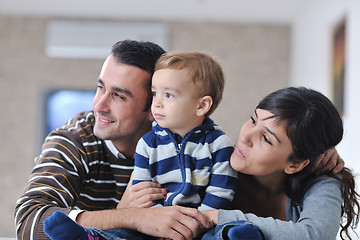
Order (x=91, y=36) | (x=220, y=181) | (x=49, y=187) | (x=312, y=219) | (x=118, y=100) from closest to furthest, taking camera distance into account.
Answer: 1. (x=312, y=219)
2. (x=220, y=181)
3. (x=49, y=187)
4. (x=118, y=100)
5. (x=91, y=36)

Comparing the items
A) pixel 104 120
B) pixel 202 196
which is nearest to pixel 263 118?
pixel 202 196

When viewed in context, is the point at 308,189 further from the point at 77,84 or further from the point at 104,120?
the point at 77,84

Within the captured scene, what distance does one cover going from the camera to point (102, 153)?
1.62m

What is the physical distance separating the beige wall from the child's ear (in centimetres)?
422

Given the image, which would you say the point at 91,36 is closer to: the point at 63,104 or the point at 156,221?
the point at 63,104

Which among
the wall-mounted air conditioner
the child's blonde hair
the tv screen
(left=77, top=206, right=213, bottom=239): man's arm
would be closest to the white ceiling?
the wall-mounted air conditioner

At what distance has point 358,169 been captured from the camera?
10.7 ft

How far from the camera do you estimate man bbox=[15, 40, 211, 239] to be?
4.32ft

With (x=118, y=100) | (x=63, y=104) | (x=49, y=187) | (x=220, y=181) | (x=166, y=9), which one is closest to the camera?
(x=220, y=181)

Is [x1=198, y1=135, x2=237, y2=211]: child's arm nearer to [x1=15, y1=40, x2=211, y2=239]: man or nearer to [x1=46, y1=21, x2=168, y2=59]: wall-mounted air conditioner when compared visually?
[x1=15, y1=40, x2=211, y2=239]: man

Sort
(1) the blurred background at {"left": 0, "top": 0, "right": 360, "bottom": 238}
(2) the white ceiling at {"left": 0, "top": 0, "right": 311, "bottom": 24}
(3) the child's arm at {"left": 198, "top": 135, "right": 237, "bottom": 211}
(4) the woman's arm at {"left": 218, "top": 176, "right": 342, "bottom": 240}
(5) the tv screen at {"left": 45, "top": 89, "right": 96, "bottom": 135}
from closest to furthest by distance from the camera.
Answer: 1. (4) the woman's arm at {"left": 218, "top": 176, "right": 342, "bottom": 240}
2. (3) the child's arm at {"left": 198, "top": 135, "right": 237, "bottom": 211}
3. (2) the white ceiling at {"left": 0, "top": 0, "right": 311, "bottom": 24}
4. (1) the blurred background at {"left": 0, "top": 0, "right": 360, "bottom": 238}
5. (5) the tv screen at {"left": 45, "top": 89, "right": 96, "bottom": 135}

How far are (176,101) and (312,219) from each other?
0.50 m

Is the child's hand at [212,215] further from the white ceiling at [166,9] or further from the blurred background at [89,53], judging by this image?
the blurred background at [89,53]

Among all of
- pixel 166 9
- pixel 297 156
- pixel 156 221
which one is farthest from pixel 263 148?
pixel 166 9
